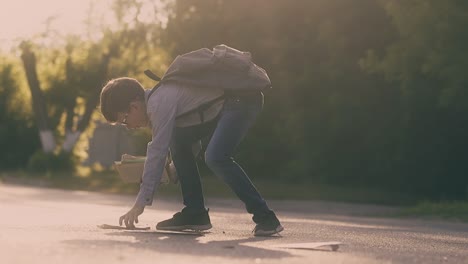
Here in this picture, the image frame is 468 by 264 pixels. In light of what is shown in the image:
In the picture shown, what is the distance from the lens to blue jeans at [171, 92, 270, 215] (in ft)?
29.6

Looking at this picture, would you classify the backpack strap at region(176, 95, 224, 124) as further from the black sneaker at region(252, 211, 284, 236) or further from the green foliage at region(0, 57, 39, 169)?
the green foliage at region(0, 57, 39, 169)

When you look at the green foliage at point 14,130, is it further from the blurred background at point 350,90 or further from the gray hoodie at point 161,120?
the gray hoodie at point 161,120

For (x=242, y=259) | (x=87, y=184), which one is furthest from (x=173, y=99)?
(x=87, y=184)

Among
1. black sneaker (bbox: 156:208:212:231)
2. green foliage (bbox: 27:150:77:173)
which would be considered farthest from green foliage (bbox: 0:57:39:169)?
black sneaker (bbox: 156:208:212:231)

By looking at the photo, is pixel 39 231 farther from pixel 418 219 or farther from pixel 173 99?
pixel 418 219

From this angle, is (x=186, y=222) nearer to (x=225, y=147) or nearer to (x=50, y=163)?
(x=225, y=147)

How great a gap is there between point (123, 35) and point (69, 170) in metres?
7.73

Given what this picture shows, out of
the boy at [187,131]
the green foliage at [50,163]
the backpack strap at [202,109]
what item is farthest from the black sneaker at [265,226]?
the green foliage at [50,163]

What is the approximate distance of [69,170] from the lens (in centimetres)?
4128

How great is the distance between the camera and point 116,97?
8.77 m

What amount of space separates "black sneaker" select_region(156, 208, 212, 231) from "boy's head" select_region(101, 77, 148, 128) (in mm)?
920

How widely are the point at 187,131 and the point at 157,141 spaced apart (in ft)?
1.33

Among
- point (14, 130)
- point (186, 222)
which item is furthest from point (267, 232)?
point (14, 130)

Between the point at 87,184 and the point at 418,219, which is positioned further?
the point at 87,184
